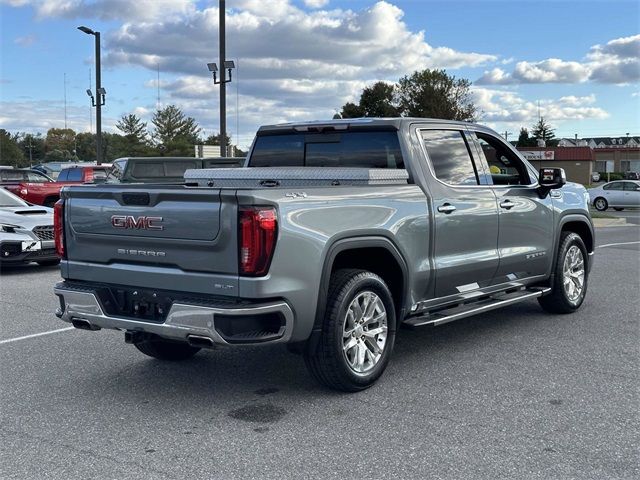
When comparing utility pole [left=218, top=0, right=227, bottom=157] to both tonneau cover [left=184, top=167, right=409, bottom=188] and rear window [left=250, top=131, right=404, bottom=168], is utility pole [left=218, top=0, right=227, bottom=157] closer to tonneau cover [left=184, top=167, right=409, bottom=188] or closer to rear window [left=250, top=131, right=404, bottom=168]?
rear window [left=250, top=131, right=404, bottom=168]

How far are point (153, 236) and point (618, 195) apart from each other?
102ft

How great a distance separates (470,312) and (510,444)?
6.32 ft

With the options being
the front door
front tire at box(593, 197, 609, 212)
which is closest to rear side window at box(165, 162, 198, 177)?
the front door

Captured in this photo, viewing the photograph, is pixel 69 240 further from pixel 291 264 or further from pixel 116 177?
pixel 116 177

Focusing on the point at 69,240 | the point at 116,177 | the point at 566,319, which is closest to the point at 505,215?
the point at 566,319

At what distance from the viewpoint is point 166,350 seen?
5.90m

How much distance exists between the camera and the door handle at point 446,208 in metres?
5.73

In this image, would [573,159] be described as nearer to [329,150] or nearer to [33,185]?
[33,185]

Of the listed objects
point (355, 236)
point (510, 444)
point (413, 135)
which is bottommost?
point (510, 444)

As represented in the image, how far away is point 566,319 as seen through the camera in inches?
298

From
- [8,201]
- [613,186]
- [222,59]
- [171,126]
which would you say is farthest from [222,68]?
[171,126]

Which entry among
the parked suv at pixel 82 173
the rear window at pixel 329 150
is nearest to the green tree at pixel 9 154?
the parked suv at pixel 82 173

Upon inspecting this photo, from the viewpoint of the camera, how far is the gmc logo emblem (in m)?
4.67

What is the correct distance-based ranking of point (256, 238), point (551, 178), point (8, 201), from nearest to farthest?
point (256, 238) < point (551, 178) < point (8, 201)
